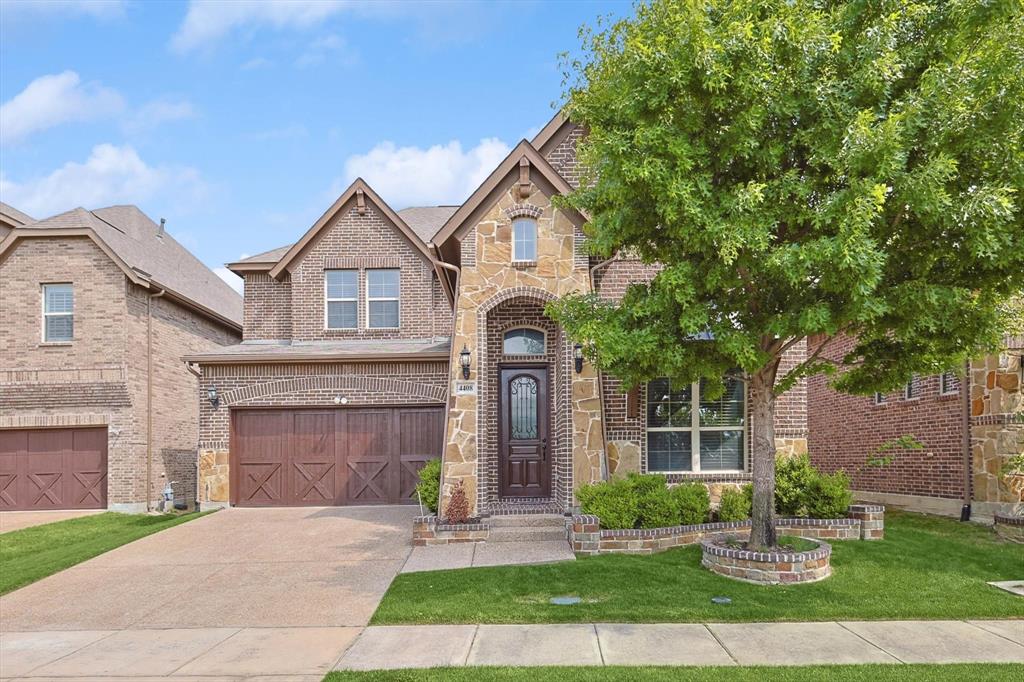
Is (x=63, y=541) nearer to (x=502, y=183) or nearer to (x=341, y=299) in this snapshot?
(x=341, y=299)

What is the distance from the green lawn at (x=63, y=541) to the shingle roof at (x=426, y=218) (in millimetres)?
8759

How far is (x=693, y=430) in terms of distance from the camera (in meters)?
12.1

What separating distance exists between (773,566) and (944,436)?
25.1ft

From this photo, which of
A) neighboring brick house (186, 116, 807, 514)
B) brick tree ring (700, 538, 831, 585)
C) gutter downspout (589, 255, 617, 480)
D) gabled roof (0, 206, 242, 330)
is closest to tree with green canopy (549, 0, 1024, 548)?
brick tree ring (700, 538, 831, 585)

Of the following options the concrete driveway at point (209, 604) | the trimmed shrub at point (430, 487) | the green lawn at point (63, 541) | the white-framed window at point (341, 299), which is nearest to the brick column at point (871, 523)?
the trimmed shrub at point (430, 487)

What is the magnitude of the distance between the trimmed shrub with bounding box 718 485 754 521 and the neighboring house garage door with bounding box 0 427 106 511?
1444 cm

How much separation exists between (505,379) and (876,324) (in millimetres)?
6690

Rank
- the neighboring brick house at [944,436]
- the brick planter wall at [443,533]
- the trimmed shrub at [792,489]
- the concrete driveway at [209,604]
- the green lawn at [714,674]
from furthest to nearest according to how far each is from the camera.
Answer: the neighboring brick house at [944,436] → the trimmed shrub at [792,489] → the brick planter wall at [443,533] → the concrete driveway at [209,604] → the green lawn at [714,674]

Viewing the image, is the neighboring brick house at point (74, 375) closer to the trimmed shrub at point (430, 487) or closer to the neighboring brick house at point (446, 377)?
the neighboring brick house at point (446, 377)

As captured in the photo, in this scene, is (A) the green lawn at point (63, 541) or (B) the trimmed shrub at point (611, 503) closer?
(B) the trimmed shrub at point (611, 503)

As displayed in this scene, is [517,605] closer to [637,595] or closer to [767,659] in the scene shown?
[637,595]

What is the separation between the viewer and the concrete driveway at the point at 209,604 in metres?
6.25

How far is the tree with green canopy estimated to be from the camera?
21.9ft

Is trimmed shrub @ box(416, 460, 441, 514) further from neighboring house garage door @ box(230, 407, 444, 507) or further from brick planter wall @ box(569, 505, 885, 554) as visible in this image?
neighboring house garage door @ box(230, 407, 444, 507)
